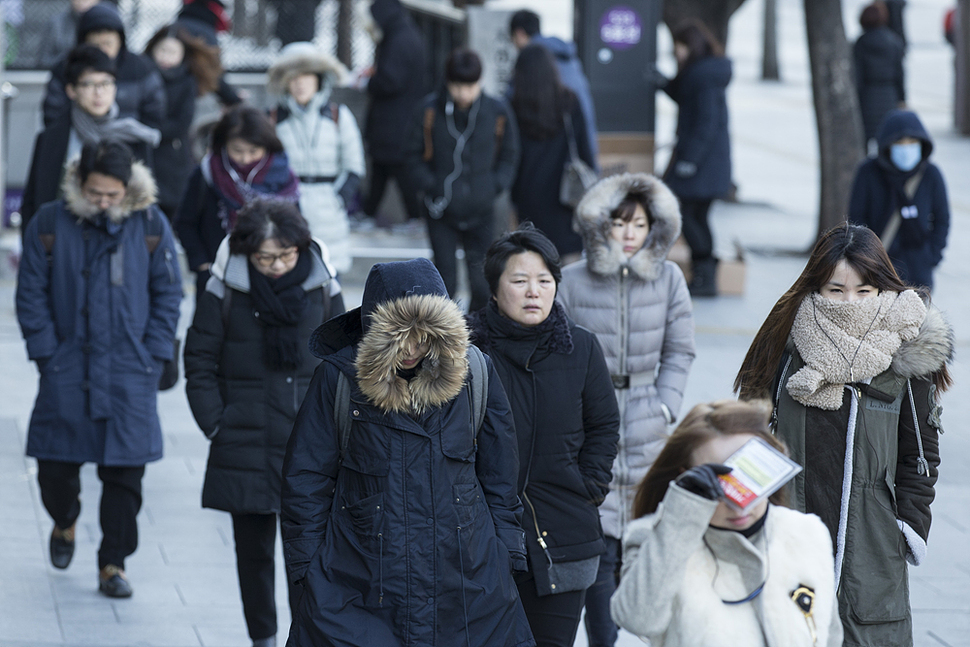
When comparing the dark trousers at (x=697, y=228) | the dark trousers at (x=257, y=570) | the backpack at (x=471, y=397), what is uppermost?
the backpack at (x=471, y=397)

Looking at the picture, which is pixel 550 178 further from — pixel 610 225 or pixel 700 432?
pixel 700 432

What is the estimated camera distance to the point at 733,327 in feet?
33.1

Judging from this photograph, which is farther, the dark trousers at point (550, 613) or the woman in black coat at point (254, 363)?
the woman in black coat at point (254, 363)

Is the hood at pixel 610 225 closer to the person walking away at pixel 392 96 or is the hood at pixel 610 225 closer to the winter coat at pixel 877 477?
the winter coat at pixel 877 477

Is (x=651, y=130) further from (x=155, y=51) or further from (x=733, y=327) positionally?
(x=155, y=51)

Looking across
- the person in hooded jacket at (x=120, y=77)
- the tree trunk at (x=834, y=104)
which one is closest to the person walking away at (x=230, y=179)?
the person in hooded jacket at (x=120, y=77)

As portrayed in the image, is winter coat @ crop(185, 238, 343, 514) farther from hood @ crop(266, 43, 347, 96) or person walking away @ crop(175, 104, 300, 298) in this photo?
hood @ crop(266, 43, 347, 96)

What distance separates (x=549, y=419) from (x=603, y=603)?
36.1 inches

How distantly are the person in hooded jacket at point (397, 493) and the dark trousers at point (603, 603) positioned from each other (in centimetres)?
126

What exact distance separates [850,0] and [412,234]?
35226mm

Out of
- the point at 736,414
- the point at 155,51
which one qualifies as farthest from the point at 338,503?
the point at 155,51

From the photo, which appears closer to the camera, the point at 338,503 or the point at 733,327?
the point at 338,503

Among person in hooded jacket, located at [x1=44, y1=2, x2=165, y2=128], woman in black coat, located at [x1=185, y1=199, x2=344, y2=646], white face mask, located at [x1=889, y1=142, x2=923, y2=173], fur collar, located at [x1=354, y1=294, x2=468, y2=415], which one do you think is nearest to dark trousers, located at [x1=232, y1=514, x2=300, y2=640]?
woman in black coat, located at [x1=185, y1=199, x2=344, y2=646]

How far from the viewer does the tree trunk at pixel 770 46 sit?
101ft
